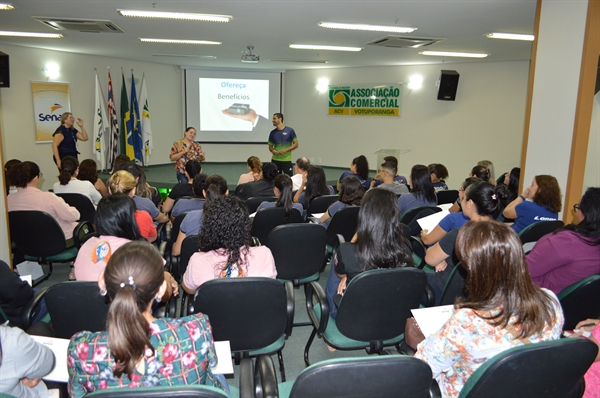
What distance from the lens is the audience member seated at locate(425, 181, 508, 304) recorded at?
269 cm

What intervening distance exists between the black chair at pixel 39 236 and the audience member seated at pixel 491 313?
343 centimetres

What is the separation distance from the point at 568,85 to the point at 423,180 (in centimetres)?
162

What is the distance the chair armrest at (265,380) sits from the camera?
67.0 inches

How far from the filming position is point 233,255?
2486 millimetres

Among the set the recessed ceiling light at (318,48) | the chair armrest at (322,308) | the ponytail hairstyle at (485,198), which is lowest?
the chair armrest at (322,308)

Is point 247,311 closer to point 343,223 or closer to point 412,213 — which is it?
point 343,223

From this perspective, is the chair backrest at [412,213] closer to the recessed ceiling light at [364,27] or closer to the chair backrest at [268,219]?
the chair backrest at [268,219]

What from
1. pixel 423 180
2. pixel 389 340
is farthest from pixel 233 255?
pixel 423 180

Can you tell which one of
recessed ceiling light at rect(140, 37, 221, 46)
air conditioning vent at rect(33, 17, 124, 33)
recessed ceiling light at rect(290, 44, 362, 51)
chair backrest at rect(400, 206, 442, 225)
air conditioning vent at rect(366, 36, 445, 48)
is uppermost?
recessed ceiling light at rect(290, 44, 362, 51)

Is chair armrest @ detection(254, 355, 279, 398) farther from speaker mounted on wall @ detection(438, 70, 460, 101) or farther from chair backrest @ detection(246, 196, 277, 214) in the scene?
speaker mounted on wall @ detection(438, 70, 460, 101)

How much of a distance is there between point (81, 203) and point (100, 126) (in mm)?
6195

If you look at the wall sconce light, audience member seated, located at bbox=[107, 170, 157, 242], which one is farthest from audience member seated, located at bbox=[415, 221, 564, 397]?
the wall sconce light

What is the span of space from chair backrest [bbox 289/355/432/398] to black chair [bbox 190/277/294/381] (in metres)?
0.85

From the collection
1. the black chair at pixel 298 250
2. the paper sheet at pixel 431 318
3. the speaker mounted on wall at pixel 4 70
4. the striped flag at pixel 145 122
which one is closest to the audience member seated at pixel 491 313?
the paper sheet at pixel 431 318
